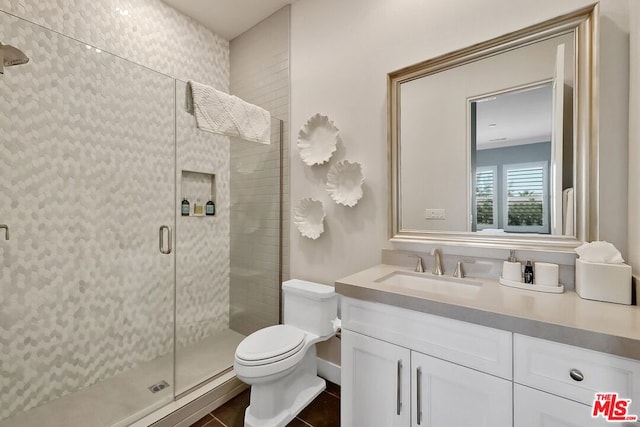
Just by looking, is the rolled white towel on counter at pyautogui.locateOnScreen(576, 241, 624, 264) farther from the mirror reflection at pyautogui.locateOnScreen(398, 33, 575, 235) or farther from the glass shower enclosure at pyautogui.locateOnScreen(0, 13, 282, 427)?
the glass shower enclosure at pyautogui.locateOnScreen(0, 13, 282, 427)

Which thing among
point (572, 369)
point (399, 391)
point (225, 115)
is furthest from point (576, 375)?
point (225, 115)

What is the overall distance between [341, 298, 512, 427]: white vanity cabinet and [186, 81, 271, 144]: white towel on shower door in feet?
4.73

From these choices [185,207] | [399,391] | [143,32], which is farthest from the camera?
[185,207]

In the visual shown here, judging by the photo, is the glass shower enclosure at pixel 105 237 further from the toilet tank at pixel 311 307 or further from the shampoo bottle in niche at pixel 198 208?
the toilet tank at pixel 311 307

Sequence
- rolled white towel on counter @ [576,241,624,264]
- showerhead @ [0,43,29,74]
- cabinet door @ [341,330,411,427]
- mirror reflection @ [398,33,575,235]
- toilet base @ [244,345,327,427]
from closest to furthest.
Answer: rolled white towel on counter @ [576,241,624,264]
cabinet door @ [341,330,411,427]
mirror reflection @ [398,33,575,235]
showerhead @ [0,43,29,74]
toilet base @ [244,345,327,427]

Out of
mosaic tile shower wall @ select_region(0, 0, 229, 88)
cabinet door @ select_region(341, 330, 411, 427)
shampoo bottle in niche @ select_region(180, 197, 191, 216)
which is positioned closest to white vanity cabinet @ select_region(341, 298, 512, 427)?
cabinet door @ select_region(341, 330, 411, 427)

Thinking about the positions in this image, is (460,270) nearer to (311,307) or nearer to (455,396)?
(455,396)

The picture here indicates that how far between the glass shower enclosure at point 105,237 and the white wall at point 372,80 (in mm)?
443

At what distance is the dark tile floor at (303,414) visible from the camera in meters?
1.62

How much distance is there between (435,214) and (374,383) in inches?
36.7

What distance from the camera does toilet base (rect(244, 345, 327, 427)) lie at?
154 centimetres

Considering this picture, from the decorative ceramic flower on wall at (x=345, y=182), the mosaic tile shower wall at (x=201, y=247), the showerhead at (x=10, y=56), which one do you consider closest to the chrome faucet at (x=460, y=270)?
the decorative ceramic flower on wall at (x=345, y=182)

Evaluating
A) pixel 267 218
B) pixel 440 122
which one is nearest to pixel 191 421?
pixel 267 218

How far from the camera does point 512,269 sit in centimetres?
127
